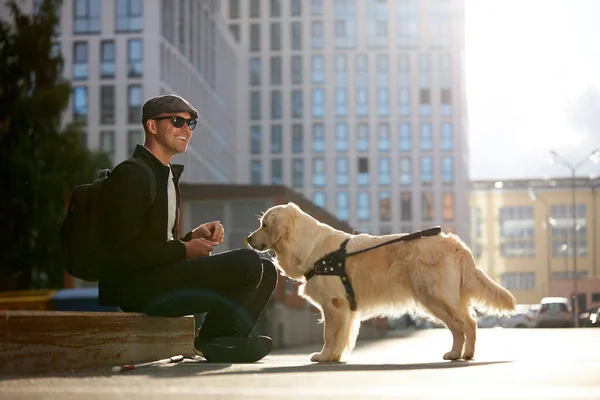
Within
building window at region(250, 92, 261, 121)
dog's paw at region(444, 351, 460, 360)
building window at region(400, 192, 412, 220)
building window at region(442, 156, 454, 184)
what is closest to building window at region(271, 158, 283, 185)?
building window at region(250, 92, 261, 121)

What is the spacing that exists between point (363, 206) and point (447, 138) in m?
10.1

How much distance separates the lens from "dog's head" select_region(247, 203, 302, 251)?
9.86 meters

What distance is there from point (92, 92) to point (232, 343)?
75.5 meters

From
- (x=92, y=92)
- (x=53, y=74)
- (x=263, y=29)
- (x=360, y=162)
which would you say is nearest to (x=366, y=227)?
(x=360, y=162)

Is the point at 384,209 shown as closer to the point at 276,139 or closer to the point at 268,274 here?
the point at 276,139

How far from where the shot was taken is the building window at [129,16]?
78438mm

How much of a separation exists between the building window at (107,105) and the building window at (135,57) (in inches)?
96.3

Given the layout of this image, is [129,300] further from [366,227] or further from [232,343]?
[366,227]

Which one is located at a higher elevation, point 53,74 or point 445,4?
point 445,4

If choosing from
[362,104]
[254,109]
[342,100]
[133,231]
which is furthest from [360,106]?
[133,231]

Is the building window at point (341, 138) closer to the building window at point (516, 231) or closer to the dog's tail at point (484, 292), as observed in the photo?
the building window at point (516, 231)

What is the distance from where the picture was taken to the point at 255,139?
114188 millimetres

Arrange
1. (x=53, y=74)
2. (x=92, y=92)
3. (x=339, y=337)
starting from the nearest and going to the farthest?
1. (x=339, y=337)
2. (x=53, y=74)
3. (x=92, y=92)

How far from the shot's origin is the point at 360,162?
375ft
